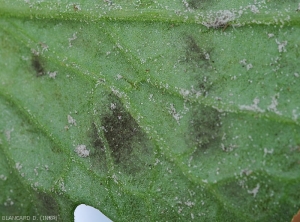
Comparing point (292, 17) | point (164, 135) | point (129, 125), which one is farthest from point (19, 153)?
point (292, 17)

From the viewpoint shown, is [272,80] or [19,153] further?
[19,153]

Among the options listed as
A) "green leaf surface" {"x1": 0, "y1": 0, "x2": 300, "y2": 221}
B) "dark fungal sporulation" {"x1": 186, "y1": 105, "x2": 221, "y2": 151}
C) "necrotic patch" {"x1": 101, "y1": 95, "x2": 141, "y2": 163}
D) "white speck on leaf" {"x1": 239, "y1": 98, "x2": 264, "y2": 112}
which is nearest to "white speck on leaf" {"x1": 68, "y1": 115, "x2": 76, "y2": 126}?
"green leaf surface" {"x1": 0, "y1": 0, "x2": 300, "y2": 221}

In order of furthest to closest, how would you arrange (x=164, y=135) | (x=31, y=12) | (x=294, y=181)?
(x=31, y=12) → (x=164, y=135) → (x=294, y=181)

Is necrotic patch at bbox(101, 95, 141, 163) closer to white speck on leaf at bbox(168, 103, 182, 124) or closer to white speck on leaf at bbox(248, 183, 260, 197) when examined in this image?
white speck on leaf at bbox(168, 103, 182, 124)

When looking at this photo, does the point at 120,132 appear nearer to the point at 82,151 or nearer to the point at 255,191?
the point at 82,151

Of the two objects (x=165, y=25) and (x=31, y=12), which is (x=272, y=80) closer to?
(x=165, y=25)

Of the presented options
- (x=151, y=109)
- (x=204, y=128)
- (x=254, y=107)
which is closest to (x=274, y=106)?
(x=254, y=107)

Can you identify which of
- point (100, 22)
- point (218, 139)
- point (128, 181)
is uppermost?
point (100, 22)

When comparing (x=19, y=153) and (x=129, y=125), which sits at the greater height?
(x=129, y=125)

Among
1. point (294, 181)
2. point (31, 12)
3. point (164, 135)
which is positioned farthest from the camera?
point (31, 12)
